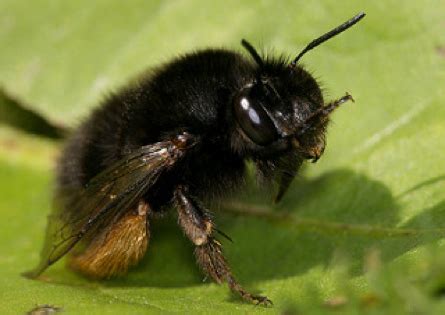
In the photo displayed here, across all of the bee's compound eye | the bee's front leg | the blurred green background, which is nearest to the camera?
the bee's compound eye

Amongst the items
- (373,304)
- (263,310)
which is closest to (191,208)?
(263,310)

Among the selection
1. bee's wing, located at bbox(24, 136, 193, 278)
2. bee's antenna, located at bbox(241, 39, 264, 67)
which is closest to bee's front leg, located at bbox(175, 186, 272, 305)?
bee's wing, located at bbox(24, 136, 193, 278)

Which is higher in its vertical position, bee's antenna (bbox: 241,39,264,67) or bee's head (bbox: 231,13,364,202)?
bee's antenna (bbox: 241,39,264,67)

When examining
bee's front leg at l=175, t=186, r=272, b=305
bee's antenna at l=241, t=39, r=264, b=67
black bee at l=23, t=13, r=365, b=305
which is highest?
bee's antenna at l=241, t=39, r=264, b=67

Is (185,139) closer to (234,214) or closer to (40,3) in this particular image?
(234,214)

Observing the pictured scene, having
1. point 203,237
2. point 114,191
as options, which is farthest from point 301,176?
point 114,191

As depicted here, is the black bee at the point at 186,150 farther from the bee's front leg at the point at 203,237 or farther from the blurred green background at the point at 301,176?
the blurred green background at the point at 301,176

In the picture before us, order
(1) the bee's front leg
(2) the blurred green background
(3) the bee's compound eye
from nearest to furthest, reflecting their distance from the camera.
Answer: (3) the bee's compound eye, (2) the blurred green background, (1) the bee's front leg

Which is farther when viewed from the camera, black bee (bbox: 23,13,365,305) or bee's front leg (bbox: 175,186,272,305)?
bee's front leg (bbox: 175,186,272,305)

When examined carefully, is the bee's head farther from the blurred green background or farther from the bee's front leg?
the blurred green background
